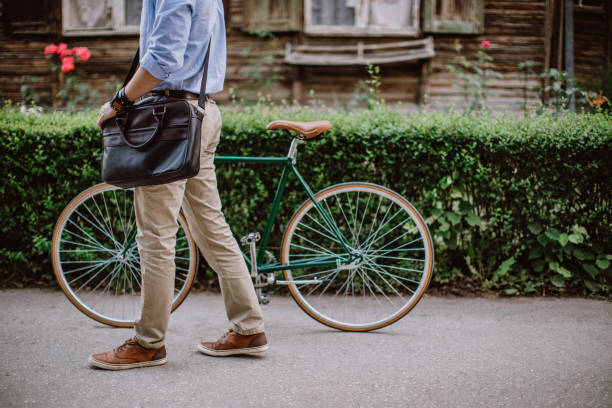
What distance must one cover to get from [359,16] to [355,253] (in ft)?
23.6

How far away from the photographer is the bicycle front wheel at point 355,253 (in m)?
3.31

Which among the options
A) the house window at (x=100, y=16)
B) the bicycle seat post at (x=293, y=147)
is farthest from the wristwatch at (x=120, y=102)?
the house window at (x=100, y=16)

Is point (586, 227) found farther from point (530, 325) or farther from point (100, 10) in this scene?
point (100, 10)

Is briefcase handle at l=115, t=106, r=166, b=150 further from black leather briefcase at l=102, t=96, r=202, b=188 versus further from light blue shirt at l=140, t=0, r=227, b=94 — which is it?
light blue shirt at l=140, t=0, r=227, b=94

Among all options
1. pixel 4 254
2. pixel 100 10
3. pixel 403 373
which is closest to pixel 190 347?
pixel 403 373

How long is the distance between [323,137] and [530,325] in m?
1.93

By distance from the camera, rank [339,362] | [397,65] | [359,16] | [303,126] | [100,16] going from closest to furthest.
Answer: [339,362]
[303,126]
[397,65]
[359,16]
[100,16]

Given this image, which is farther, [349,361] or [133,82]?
[349,361]

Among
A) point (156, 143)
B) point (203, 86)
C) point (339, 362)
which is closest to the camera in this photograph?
point (156, 143)

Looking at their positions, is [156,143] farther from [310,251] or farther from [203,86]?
[310,251]

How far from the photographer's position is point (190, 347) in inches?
121

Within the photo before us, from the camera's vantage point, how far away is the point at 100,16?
9773mm

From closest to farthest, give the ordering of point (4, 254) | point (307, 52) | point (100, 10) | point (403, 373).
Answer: point (403, 373)
point (4, 254)
point (307, 52)
point (100, 10)

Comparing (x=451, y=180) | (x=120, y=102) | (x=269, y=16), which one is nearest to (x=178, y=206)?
(x=120, y=102)
